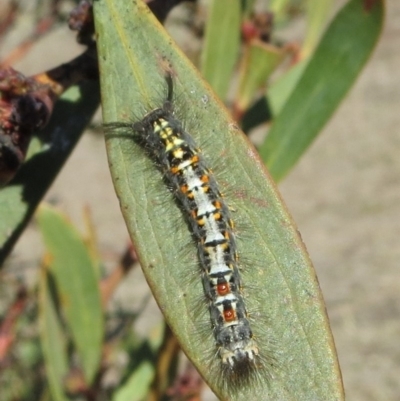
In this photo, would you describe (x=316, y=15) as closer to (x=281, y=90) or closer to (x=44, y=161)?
(x=281, y=90)

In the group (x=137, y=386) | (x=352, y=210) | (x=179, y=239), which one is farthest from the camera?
(x=352, y=210)

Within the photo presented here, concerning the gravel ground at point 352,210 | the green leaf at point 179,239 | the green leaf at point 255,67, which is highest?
the gravel ground at point 352,210

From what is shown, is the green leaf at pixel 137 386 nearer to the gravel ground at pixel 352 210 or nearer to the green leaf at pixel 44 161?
the green leaf at pixel 44 161

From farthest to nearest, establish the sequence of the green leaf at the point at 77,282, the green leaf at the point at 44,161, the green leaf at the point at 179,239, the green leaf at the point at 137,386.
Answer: the green leaf at the point at 137,386 → the green leaf at the point at 77,282 → the green leaf at the point at 44,161 → the green leaf at the point at 179,239

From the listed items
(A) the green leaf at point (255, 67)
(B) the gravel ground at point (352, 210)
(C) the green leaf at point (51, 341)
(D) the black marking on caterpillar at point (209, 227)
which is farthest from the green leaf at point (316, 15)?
(B) the gravel ground at point (352, 210)

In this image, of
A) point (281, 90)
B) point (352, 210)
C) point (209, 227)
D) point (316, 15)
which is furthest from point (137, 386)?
point (352, 210)

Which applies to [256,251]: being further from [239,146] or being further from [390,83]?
[390,83]

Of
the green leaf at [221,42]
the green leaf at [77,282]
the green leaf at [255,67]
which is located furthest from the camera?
the green leaf at [255,67]
